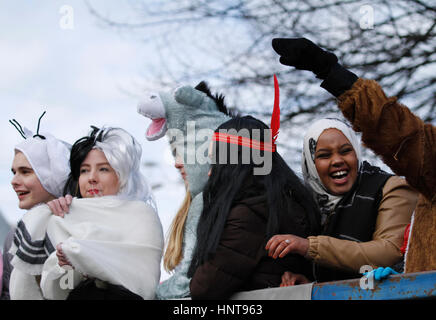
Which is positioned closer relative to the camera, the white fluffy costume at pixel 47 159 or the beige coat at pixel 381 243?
the beige coat at pixel 381 243

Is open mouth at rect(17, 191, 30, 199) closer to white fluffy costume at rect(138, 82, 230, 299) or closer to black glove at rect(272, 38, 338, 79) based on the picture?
white fluffy costume at rect(138, 82, 230, 299)

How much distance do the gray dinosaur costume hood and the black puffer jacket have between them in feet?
1.74

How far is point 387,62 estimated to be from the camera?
5.29m

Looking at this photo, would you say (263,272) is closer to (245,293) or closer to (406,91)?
(245,293)

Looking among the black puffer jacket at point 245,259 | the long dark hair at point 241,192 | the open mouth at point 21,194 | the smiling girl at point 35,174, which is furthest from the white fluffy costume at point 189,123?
the open mouth at point 21,194

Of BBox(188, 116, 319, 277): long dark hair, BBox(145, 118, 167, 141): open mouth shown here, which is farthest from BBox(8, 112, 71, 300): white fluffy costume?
BBox(188, 116, 319, 277): long dark hair

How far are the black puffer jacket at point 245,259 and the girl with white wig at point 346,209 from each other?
7cm

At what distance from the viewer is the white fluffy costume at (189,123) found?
9.93ft

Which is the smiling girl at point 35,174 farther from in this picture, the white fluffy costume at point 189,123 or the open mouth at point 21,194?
the white fluffy costume at point 189,123

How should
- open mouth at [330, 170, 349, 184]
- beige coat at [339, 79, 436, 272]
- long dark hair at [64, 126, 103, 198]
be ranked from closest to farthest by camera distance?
beige coat at [339, 79, 436, 272]
open mouth at [330, 170, 349, 184]
long dark hair at [64, 126, 103, 198]

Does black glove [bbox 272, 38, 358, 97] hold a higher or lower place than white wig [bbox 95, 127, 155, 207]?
higher

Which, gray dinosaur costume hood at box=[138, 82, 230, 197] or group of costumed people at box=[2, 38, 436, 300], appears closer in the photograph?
group of costumed people at box=[2, 38, 436, 300]

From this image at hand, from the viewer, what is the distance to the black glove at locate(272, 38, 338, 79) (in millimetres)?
2258
